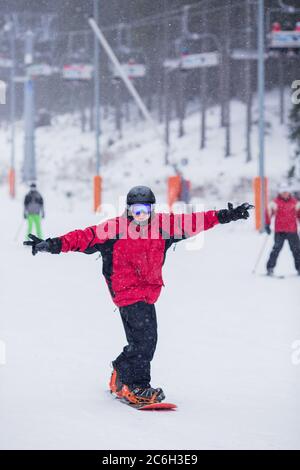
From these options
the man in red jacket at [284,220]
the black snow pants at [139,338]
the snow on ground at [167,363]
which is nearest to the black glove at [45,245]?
the black snow pants at [139,338]

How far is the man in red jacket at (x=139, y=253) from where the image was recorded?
242 inches

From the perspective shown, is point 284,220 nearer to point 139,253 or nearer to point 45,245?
point 139,253

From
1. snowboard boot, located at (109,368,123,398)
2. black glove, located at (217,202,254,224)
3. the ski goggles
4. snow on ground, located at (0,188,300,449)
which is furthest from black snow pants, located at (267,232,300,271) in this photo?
the ski goggles

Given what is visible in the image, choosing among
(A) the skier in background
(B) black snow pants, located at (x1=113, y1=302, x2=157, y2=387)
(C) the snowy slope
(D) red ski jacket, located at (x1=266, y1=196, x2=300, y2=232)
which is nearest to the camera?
(B) black snow pants, located at (x1=113, y1=302, x2=157, y2=387)

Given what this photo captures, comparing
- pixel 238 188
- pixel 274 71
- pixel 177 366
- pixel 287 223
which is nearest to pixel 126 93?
pixel 274 71

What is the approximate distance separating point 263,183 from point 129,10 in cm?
2899

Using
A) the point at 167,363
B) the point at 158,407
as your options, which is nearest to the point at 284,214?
the point at 167,363

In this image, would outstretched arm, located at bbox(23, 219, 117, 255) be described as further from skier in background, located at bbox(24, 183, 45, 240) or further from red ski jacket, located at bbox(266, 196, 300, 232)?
skier in background, located at bbox(24, 183, 45, 240)

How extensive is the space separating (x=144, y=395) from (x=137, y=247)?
41.5 inches

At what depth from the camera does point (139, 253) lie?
6.16 metres

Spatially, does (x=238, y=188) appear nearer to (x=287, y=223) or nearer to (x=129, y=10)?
(x=129, y=10)

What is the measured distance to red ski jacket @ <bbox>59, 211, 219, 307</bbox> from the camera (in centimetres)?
616

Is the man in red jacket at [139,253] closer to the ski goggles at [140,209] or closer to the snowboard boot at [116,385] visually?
the ski goggles at [140,209]

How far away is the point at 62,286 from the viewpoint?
44.4 ft
